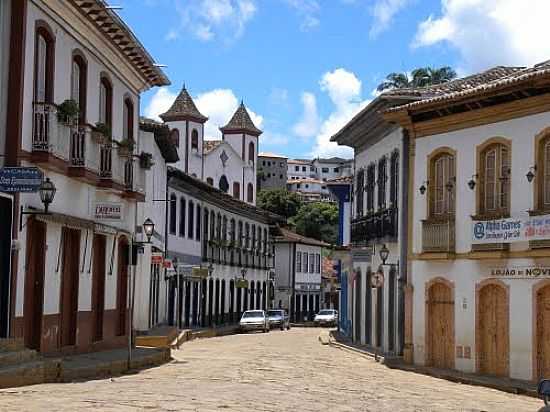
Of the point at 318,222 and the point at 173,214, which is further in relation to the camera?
the point at 318,222

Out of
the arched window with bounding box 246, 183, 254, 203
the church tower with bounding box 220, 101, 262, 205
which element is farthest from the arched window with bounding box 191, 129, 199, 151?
the arched window with bounding box 246, 183, 254, 203

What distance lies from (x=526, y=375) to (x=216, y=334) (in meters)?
26.8

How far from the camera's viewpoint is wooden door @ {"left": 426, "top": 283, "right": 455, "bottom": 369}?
26672 mm

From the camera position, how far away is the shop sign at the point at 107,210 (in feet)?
75.7

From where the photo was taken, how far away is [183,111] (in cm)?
7738

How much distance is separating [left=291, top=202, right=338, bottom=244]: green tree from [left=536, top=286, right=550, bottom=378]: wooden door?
309 ft

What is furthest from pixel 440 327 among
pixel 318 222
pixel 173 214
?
pixel 318 222

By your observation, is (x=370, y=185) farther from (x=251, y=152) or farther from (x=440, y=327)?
(x=251, y=152)

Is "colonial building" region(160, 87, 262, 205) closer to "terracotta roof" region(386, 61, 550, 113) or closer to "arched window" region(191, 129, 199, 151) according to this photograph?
"arched window" region(191, 129, 199, 151)

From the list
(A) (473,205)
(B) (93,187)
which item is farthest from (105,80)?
(A) (473,205)

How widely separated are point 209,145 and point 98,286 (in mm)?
57271

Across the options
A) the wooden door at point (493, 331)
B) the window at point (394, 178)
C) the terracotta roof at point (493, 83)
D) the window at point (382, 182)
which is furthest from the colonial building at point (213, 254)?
the wooden door at point (493, 331)

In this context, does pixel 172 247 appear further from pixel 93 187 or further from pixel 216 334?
pixel 93 187

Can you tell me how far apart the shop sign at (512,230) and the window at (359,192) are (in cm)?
1244
